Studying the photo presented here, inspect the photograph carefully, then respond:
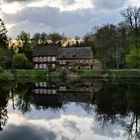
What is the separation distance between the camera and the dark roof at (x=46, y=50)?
11381cm

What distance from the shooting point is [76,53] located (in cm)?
11025

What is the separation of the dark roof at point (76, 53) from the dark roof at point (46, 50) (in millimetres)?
1825

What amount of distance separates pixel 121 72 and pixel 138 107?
163ft

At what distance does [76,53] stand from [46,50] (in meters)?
9.91

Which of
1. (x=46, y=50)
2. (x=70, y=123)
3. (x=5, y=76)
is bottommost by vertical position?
(x=5, y=76)

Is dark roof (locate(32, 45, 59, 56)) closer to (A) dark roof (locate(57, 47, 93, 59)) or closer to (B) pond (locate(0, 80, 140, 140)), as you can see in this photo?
(A) dark roof (locate(57, 47, 93, 59))

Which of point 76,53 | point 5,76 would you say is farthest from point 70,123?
point 76,53

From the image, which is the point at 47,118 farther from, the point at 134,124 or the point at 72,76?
the point at 72,76

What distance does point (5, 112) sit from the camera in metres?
29.6

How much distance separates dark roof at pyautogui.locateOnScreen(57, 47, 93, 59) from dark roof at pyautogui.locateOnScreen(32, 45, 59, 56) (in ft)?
5.99

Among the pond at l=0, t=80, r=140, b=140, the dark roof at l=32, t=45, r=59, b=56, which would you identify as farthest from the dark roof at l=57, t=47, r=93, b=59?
the pond at l=0, t=80, r=140, b=140

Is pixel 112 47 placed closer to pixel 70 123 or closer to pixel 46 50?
pixel 46 50

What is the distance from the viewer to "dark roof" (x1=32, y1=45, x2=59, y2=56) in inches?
4481

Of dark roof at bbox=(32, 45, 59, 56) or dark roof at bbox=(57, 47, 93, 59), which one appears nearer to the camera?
dark roof at bbox=(57, 47, 93, 59)
